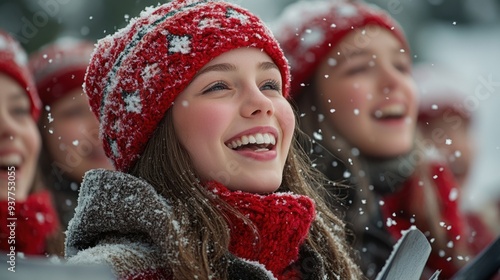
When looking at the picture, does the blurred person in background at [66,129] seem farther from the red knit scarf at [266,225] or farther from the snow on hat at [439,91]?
the snow on hat at [439,91]

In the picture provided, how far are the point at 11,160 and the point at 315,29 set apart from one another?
3.98 ft

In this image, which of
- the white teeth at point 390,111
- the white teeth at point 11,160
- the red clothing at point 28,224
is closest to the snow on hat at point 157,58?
the red clothing at point 28,224

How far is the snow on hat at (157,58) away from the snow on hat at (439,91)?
2.41 metres

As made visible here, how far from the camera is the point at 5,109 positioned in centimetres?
302

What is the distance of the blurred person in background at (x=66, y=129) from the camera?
313cm

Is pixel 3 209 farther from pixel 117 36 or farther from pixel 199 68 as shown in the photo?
pixel 199 68

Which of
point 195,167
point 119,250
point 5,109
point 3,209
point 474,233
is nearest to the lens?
point 119,250

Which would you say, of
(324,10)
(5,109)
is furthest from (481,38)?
(5,109)

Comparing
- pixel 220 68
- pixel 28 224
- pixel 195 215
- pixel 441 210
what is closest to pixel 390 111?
pixel 441 210

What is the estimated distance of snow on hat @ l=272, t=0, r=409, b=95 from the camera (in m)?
3.16

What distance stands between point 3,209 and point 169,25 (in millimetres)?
1317

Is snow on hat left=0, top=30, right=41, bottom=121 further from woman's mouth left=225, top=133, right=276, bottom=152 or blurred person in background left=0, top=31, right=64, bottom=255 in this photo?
woman's mouth left=225, top=133, right=276, bottom=152

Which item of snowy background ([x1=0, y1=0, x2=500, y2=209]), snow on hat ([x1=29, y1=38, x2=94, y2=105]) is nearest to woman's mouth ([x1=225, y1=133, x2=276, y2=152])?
snowy background ([x1=0, y1=0, x2=500, y2=209])

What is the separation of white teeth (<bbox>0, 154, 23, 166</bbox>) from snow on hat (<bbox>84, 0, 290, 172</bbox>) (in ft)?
3.91
